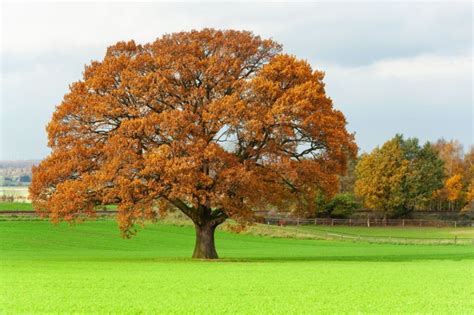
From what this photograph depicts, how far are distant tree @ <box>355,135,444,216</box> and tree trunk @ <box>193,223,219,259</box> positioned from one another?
228 feet

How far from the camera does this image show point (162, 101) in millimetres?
42781

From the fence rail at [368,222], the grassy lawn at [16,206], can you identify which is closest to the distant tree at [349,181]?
the fence rail at [368,222]

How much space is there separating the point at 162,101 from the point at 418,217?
84.1 meters

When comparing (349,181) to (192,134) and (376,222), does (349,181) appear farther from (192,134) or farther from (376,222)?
(192,134)

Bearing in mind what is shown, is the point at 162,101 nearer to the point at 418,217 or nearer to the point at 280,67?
the point at 280,67

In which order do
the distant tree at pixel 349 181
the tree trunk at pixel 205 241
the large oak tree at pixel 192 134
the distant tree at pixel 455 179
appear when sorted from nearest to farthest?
the large oak tree at pixel 192 134 → the tree trunk at pixel 205 241 → the distant tree at pixel 455 179 → the distant tree at pixel 349 181

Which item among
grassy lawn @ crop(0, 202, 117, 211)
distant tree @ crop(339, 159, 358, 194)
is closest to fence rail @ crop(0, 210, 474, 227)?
distant tree @ crop(339, 159, 358, 194)

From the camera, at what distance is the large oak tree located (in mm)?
40406

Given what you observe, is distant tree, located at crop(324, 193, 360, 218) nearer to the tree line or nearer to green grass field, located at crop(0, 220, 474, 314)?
the tree line

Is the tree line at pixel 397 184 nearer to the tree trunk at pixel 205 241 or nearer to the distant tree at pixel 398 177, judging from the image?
the distant tree at pixel 398 177

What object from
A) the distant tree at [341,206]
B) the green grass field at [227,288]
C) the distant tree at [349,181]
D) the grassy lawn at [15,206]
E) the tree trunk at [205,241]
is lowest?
the green grass field at [227,288]

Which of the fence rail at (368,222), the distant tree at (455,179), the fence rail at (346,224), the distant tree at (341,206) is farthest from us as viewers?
the distant tree at (455,179)

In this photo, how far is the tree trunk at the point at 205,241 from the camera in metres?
45.8

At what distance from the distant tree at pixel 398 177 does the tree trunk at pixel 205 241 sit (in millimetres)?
69506
